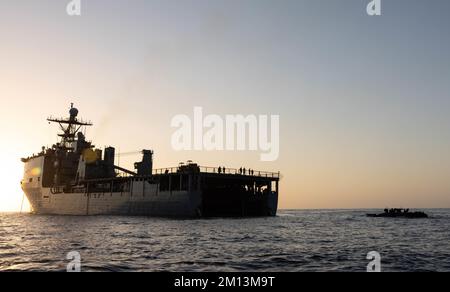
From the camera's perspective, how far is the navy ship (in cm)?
5519

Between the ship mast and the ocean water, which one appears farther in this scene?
the ship mast

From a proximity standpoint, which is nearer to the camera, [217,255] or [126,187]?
[217,255]

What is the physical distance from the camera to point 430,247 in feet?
89.0

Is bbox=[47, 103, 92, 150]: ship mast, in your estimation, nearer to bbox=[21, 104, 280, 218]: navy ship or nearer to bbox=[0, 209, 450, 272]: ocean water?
bbox=[21, 104, 280, 218]: navy ship

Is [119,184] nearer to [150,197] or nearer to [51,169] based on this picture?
[150,197]

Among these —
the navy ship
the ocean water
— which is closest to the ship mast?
the navy ship

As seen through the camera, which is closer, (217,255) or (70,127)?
(217,255)

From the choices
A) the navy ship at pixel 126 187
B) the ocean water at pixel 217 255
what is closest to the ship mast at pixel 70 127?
the navy ship at pixel 126 187

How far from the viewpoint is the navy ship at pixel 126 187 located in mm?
55188

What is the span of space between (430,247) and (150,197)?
40.0 meters

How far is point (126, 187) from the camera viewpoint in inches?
2501

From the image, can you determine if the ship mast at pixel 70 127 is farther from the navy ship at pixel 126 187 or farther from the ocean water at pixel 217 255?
the ocean water at pixel 217 255
